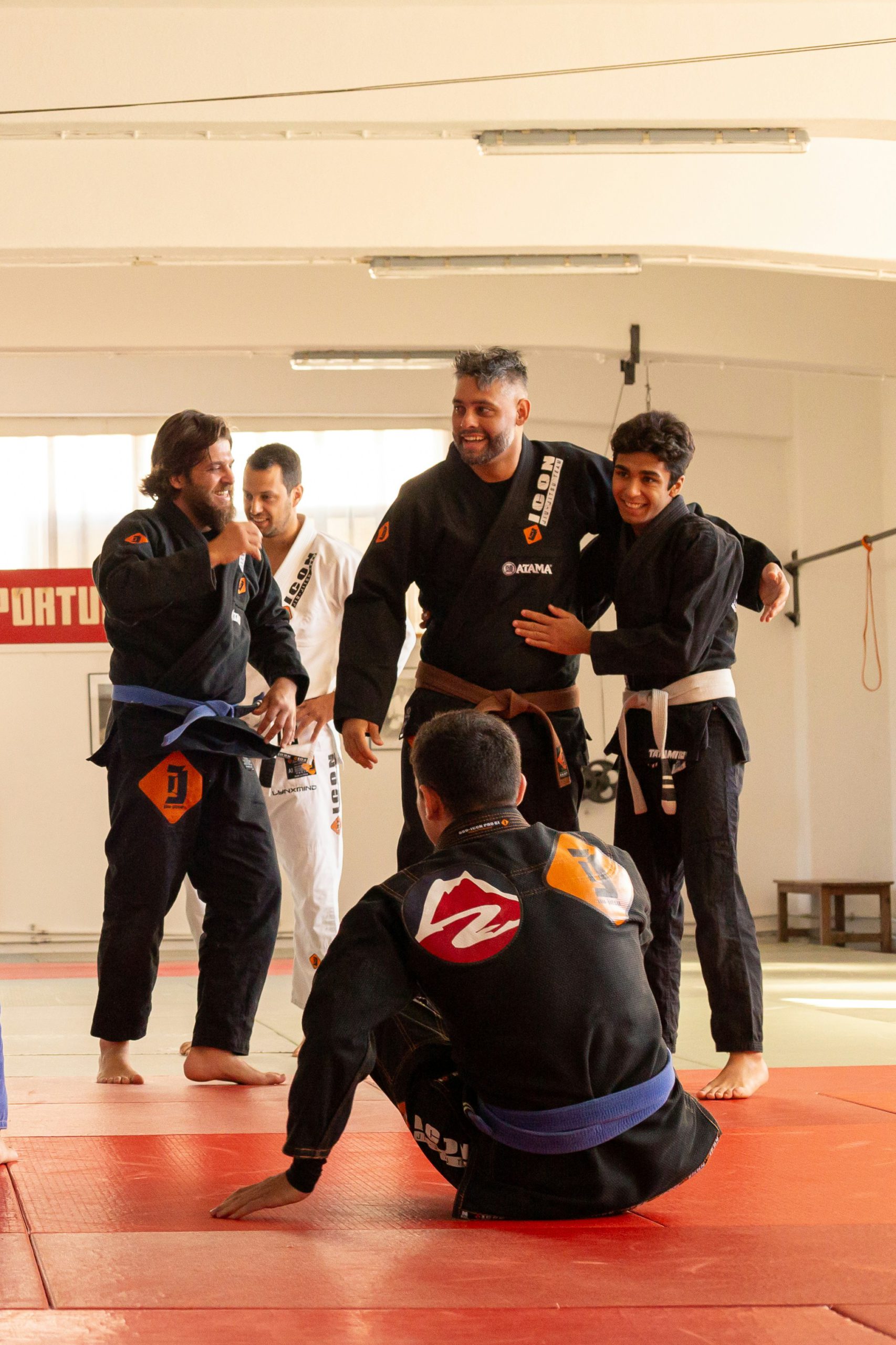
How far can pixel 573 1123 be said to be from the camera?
5.99ft

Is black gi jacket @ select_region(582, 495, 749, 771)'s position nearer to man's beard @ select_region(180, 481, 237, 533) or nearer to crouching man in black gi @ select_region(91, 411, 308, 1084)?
crouching man in black gi @ select_region(91, 411, 308, 1084)

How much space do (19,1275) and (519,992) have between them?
0.70 meters

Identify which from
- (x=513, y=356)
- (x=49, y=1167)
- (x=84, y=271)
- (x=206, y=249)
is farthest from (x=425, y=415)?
(x=49, y=1167)

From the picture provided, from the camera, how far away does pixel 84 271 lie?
30.8 ft

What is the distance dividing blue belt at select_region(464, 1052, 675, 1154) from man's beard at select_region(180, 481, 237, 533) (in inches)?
73.0

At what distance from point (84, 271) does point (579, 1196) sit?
8749mm

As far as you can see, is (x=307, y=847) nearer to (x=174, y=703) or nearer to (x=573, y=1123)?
(x=174, y=703)

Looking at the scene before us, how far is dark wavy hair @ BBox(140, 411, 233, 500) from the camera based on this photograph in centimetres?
331

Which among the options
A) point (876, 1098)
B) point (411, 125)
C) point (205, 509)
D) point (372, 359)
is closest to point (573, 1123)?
point (876, 1098)

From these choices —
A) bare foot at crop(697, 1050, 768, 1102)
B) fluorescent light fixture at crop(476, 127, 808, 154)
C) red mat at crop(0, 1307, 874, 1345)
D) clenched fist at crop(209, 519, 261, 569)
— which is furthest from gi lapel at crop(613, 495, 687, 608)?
fluorescent light fixture at crop(476, 127, 808, 154)

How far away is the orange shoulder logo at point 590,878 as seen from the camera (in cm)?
188

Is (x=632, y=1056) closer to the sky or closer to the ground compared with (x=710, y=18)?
closer to the ground

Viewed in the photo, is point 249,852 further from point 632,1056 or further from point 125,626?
point 632,1056

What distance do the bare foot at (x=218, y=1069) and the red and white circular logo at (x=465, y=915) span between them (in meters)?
1.52
